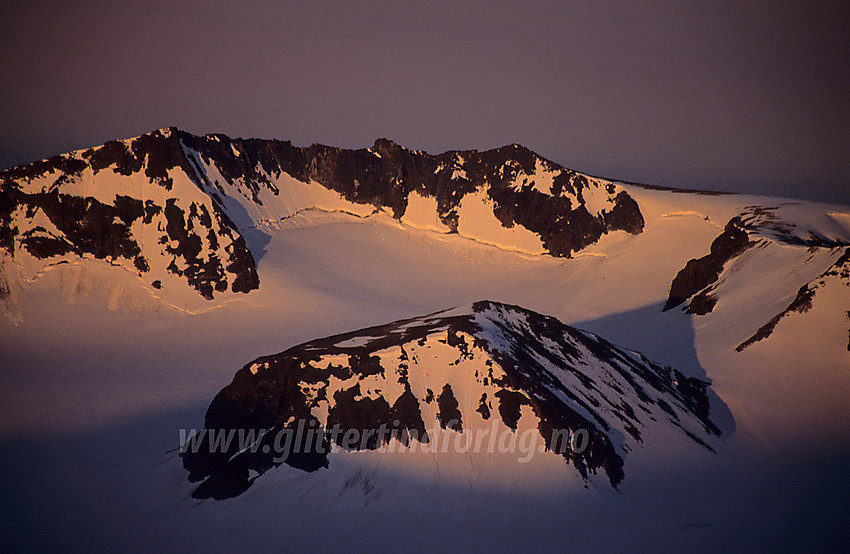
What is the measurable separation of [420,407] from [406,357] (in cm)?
339

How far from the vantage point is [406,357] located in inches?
1710

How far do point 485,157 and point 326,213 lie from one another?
2934cm

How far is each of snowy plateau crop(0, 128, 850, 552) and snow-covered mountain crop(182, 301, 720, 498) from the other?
0.16 metres

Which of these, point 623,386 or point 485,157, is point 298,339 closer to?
point 623,386

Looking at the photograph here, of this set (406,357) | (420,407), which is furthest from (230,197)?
(420,407)

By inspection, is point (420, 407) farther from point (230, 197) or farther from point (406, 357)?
point (230, 197)

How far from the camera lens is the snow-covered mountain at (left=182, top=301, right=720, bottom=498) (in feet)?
132

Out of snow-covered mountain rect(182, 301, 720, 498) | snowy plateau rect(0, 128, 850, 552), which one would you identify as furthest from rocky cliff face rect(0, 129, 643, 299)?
snow-covered mountain rect(182, 301, 720, 498)

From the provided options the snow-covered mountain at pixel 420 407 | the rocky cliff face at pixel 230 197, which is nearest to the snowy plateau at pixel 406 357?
the snow-covered mountain at pixel 420 407

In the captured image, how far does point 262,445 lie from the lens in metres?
40.8

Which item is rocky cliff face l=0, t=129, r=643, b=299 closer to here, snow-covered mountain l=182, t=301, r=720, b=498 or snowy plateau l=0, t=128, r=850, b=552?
snowy plateau l=0, t=128, r=850, b=552

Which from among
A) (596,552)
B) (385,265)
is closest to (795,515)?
(596,552)

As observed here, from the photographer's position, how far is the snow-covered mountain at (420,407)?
40094 mm

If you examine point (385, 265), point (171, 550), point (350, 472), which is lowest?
point (171, 550)
